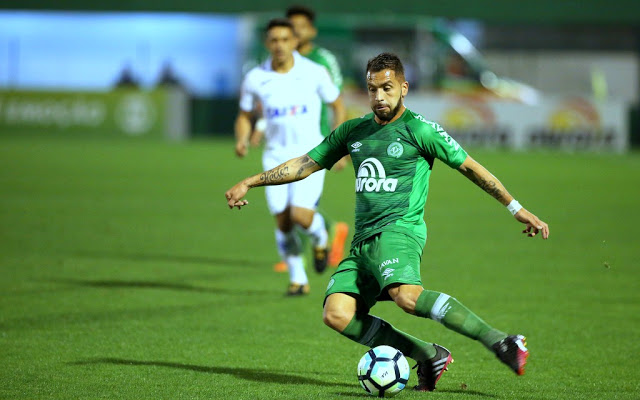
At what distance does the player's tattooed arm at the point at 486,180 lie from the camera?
17.9 ft

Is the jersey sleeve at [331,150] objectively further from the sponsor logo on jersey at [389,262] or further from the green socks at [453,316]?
the green socks at [453,316]

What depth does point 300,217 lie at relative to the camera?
29.6 ft

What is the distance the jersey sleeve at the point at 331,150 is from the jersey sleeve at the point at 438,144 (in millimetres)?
485

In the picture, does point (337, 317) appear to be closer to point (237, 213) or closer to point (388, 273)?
point (388, 273)

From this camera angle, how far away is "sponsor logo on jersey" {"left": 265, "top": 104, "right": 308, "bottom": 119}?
30.5ft

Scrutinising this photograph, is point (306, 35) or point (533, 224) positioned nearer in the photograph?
point (533, 224)

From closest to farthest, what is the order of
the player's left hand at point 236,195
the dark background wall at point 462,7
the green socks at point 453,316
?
the green socks at point 453,316 < the player's left hand at point 236,195 < the dark background wall at point 462,7

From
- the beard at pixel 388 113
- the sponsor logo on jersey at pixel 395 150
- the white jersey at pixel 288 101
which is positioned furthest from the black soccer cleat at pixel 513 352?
the white jersey at pixel 288 101

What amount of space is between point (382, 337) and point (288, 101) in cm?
401

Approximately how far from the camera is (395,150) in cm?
562

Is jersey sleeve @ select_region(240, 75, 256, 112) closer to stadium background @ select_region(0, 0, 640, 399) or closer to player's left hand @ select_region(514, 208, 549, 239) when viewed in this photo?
stadium background @ select_region(0, 0, 640, 399)

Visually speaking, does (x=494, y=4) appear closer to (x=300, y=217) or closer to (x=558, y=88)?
(x=558, y=88)

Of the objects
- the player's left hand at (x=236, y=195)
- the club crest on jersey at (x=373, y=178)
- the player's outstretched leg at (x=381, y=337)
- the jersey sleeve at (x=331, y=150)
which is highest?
the jersey sleeve at (x=331, y=150)

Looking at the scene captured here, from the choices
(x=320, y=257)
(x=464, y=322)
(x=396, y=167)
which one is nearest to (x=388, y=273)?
(x=464, y=322)
